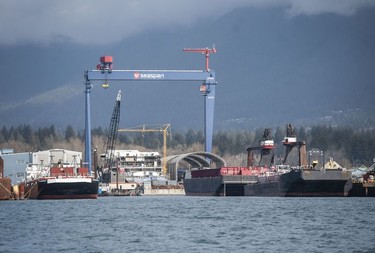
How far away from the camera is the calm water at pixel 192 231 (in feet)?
129

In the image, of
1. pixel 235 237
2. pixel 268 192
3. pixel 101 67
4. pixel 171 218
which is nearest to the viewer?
pixel 235 237

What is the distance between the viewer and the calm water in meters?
39.2

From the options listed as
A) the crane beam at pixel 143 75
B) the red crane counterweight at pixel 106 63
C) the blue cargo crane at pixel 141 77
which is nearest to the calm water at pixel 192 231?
the blue cargo crane at pixel 141 77

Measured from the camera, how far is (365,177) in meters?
104

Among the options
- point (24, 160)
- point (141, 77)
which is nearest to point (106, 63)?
point (141, 77)

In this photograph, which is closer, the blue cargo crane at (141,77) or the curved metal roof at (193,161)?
the blue cargo crane at (141,77)

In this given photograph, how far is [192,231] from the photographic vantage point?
46.1 metres

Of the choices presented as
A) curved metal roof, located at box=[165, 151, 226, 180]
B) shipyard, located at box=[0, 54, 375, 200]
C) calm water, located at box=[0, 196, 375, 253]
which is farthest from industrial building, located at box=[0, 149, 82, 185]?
calm water, located at box=[0, 196, 375, 253]

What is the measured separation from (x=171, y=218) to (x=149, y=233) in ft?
37.3

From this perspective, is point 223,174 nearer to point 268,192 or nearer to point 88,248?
point 268,192


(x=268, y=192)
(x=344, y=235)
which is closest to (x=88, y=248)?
(x=344, y=235)

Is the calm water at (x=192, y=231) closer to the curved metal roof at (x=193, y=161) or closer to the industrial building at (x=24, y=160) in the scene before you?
the industrial building at (x=24, y=160)

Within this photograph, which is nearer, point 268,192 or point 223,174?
point 268,192

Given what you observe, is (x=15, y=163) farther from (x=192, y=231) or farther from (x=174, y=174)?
(x=192, y=231)
